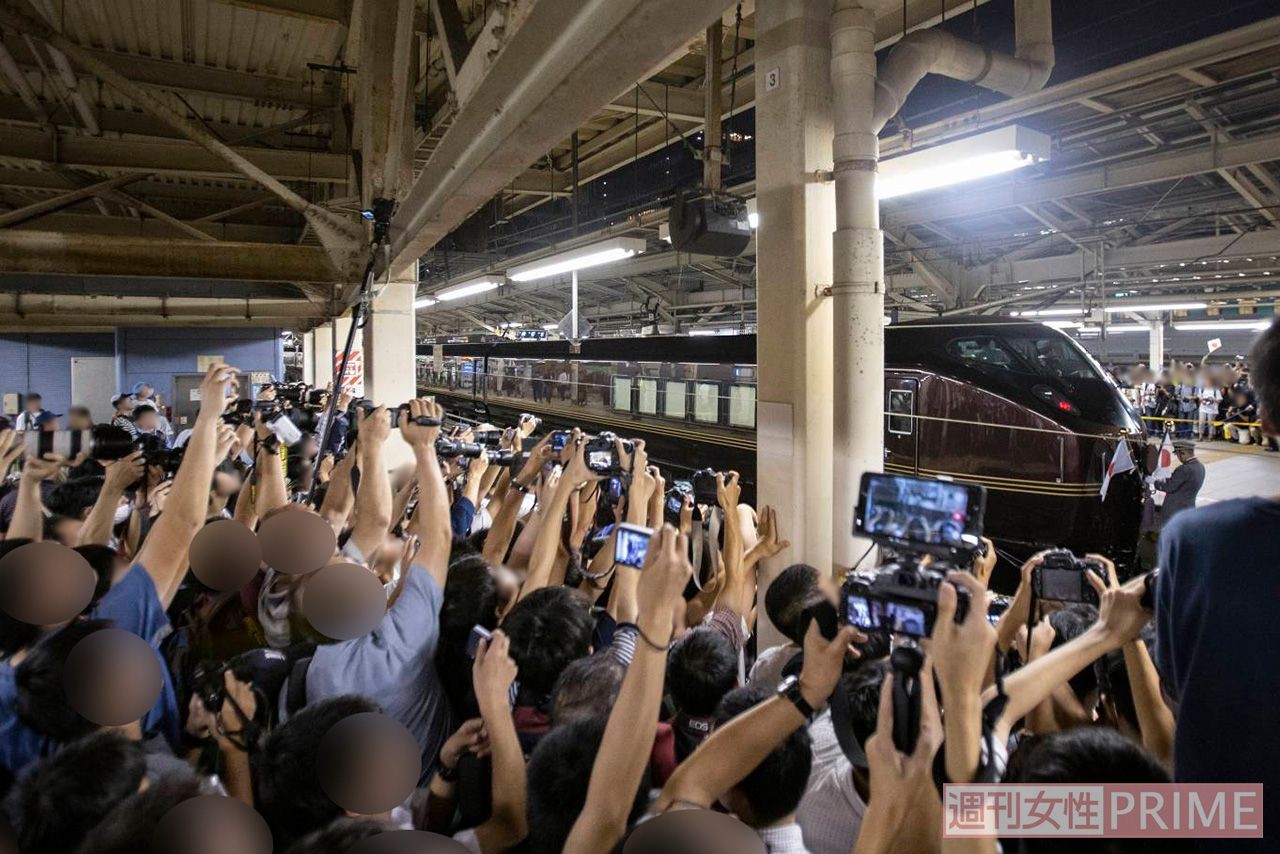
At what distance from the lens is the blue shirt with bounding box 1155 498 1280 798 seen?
1243 mm

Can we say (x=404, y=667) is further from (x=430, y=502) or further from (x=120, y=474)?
(x=120, y=474)

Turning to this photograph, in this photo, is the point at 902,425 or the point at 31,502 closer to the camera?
the point at 31,502

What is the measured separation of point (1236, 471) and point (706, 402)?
852 cm

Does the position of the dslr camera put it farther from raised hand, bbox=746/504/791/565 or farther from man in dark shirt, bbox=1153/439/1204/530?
man in dark shirt, bbox=1153/439/1204/530

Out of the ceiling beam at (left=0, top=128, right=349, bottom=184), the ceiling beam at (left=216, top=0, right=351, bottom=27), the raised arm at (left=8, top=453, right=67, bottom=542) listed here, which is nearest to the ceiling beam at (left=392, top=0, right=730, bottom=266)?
the raised arm at (left=8, top=453, right=67, bottom=542)

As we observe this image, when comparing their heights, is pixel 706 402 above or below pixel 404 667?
above

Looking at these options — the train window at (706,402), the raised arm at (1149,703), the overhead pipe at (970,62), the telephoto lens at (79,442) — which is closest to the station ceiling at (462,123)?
the overhead pipe at (970,62)

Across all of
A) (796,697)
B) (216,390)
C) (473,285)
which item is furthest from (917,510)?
(473,285)

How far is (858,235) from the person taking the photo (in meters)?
3.43

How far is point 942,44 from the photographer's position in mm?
3744

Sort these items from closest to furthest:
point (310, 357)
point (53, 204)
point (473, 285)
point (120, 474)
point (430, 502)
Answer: point (430, 502), point (120, 474), point (53, 204), point (473, 285), point (310, 357)

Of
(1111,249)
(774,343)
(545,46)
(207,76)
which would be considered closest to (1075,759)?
(545,46)

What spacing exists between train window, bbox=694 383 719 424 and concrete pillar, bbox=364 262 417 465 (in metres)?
3.79

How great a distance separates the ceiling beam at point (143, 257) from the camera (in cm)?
462
